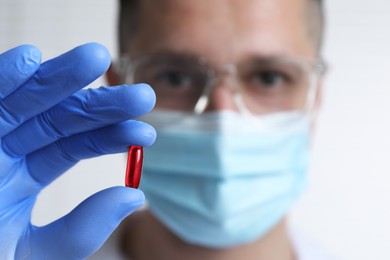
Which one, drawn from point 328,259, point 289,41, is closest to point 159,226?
point 328,259

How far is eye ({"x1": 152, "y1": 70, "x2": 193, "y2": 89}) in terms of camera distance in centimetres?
147

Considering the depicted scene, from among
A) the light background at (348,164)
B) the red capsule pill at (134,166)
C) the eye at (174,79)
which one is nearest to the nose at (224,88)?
the eye at (174,79)

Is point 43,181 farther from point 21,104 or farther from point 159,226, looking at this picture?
point 159,226

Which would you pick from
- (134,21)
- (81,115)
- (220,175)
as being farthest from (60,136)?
(134,21)

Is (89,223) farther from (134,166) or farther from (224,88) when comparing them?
(224,88)

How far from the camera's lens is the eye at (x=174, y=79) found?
1471 millimetres

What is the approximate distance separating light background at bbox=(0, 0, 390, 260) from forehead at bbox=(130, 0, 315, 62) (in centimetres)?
82

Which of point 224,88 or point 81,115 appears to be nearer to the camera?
point 81,115

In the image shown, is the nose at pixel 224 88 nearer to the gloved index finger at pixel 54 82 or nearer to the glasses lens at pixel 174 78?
the glasses lens at pixel 174 78

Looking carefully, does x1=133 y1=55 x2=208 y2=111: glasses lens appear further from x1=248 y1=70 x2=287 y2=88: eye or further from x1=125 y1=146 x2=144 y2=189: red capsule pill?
x1=125 y1=146 x2=144 y2=189: red capsule pill

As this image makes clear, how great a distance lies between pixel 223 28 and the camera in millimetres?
1365

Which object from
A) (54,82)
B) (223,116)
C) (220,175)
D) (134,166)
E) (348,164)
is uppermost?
(54,82)

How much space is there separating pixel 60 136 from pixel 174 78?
64 cm

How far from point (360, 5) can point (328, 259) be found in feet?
3.77
